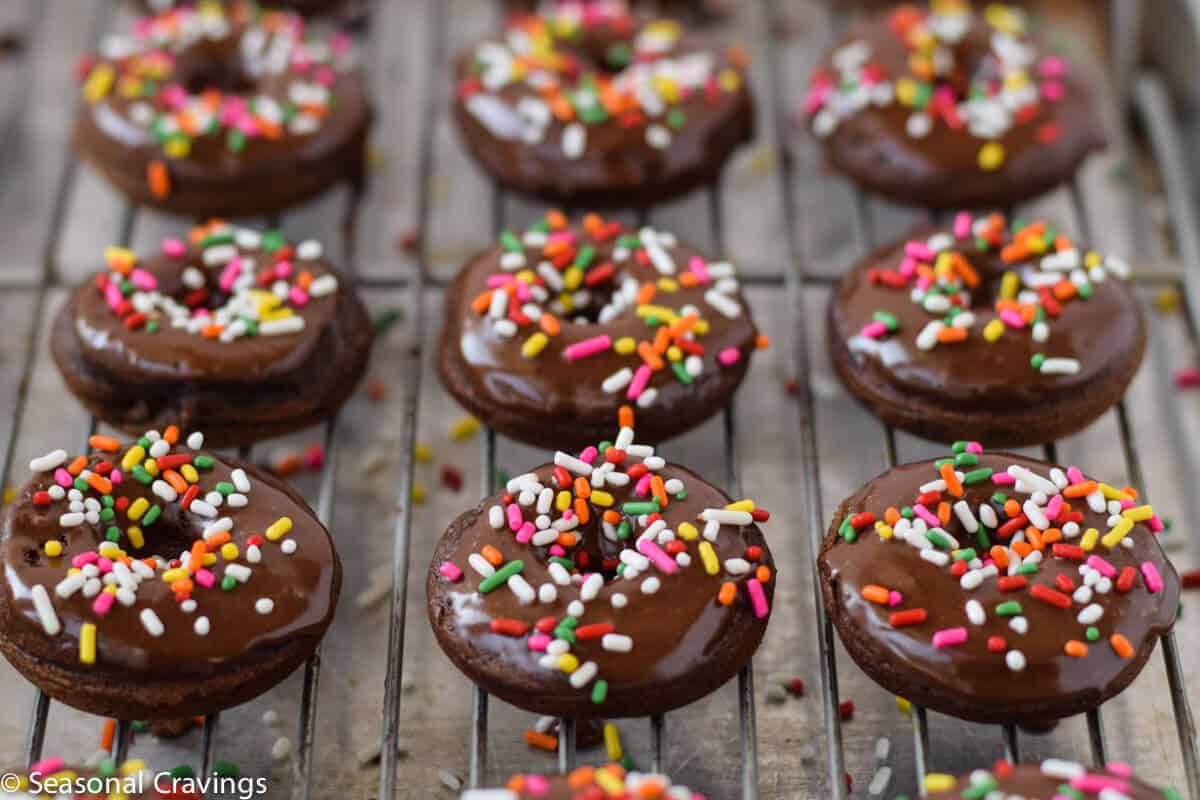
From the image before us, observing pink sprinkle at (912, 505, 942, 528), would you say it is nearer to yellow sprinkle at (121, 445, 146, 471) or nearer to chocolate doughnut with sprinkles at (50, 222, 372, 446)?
chocolate doughnut with sprinkles at (50, 222, 372, 446)

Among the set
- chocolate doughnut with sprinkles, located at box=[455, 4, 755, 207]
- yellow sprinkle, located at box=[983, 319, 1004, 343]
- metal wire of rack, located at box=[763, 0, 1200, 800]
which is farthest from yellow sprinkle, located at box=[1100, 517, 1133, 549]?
chocolate doughnut with sprinkles, located at box=[455, 4, 755, 207]

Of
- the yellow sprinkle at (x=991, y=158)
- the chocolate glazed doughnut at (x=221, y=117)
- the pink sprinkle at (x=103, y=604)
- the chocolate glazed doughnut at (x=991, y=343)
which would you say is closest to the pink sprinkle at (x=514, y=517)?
the pink sprinkle at (x=103, y=604)

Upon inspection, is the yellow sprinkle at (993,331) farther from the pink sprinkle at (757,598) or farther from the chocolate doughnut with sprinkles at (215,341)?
the chocolate doughnut with sprinkles at (215,341)

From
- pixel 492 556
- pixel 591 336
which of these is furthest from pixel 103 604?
pixel 591 336

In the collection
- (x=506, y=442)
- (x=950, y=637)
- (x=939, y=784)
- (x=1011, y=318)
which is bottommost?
(x=506, y=442)

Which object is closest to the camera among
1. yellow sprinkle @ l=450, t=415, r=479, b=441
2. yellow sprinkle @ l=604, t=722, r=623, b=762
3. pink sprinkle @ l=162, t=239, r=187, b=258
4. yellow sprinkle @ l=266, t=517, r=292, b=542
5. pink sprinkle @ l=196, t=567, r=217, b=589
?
pink sprinkle @ l=196, t=567, r=217, b=589

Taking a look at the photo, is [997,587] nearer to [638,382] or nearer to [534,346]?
[638,382]
